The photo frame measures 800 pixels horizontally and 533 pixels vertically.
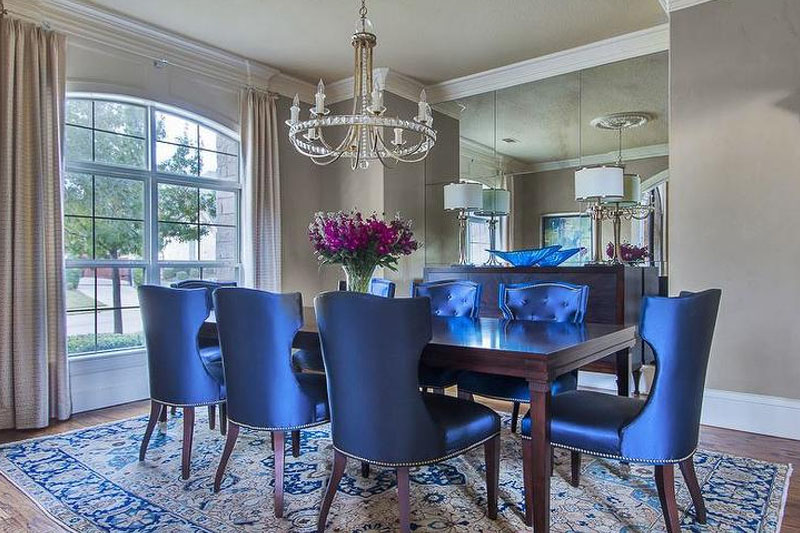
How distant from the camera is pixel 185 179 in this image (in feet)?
15.3

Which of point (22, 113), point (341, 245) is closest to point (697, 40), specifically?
point (341, 245)

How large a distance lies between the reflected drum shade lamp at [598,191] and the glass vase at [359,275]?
234 cm

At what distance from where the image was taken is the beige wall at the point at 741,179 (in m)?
3.29

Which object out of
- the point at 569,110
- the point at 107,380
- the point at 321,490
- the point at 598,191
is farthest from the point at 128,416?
the point at 569,110

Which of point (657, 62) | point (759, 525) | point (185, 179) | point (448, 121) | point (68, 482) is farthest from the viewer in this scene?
point (448, 121)

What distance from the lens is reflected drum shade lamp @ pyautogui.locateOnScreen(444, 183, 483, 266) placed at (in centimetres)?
519

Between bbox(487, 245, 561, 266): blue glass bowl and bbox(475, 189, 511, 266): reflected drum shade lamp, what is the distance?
43cm

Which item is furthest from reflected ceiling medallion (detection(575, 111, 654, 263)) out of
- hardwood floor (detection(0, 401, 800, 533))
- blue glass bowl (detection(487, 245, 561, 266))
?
hardwood floor (detection(0, 401, 800, 533))

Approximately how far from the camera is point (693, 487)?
2.07 m

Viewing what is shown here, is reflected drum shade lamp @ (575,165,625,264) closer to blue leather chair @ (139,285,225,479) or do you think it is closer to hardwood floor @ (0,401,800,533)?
hardwood floor @ (0,401,800,533)

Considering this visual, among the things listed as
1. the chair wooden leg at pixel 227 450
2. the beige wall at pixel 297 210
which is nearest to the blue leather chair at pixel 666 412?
the chair wooden leg at pixel 227 450

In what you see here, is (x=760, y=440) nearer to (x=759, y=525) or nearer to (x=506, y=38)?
(x=759, y=525)

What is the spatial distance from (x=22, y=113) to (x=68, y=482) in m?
2.43

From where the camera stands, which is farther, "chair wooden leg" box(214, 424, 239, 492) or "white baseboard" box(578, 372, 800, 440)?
"white baseboard" box(578, 372, 800, 440)
